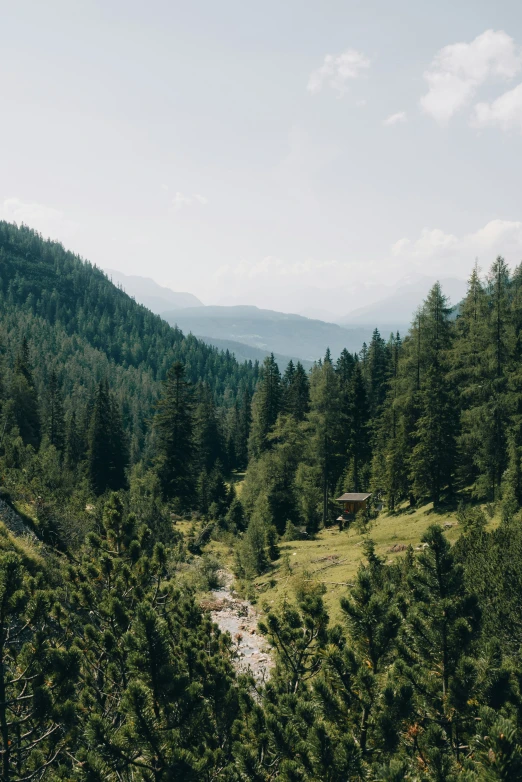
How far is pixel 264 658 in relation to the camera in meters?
19.6

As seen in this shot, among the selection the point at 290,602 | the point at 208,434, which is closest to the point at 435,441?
the point at 290,602

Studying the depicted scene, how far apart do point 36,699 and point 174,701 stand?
1.62 m

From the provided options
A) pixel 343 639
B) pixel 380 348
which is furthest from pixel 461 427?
pixel 380 348

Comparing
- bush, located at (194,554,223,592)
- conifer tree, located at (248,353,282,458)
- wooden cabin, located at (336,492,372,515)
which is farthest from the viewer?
conifer tree, located at (248,353,282,458)

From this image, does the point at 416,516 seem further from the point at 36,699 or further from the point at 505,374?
the point at 36,699

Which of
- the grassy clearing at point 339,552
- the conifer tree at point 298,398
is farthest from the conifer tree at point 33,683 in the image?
the conifer tree at point 298,398

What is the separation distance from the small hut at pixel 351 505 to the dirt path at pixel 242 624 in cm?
1416

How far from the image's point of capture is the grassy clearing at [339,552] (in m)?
25.4

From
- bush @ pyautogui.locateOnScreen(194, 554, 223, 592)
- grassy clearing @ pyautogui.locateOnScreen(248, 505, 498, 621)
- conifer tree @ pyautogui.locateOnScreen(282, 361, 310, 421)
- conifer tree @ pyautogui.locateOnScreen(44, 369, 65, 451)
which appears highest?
conifer tree @ pyautogui.locateOnScreen(282, 361, 310, 421)

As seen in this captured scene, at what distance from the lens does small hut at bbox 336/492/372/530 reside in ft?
Result: 136

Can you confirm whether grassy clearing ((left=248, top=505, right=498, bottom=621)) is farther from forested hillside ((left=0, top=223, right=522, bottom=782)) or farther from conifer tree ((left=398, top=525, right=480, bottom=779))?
conifer tree ((left=398, top=525, right=480, bottom=779))

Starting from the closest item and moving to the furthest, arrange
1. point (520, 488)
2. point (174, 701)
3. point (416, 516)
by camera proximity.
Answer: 1. point (174, 701)
2. point (520, 488)
3. point (416, 516)

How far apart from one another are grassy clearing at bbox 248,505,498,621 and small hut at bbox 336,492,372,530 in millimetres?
3166

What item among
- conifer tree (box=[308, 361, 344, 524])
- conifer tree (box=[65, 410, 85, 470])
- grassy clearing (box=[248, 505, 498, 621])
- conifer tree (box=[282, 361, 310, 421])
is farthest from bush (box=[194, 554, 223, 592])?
conifer tree (box=[65, 410, 85, 470])
